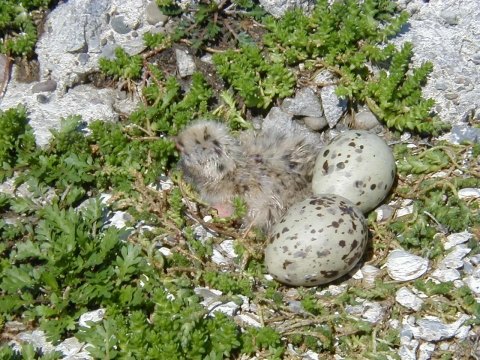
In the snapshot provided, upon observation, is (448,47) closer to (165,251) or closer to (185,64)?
(185,64)

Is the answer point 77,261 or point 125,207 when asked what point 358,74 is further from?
point 77,261

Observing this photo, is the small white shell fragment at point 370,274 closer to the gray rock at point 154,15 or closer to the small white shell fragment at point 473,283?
the small white shell fragment at point 473,283

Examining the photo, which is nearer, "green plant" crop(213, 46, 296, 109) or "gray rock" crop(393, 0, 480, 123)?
"green plant" crop(213, 46, 296, 109)

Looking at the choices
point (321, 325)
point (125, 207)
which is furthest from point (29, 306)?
point (321, 325)

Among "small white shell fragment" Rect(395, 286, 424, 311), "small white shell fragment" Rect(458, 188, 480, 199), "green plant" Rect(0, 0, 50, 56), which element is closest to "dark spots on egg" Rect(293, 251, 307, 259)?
"small white shell fragment" Rect(395, 286, 424, 311)

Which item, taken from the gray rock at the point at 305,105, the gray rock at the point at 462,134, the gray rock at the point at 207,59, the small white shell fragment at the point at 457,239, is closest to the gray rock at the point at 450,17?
the gray rock at the point at 462,134

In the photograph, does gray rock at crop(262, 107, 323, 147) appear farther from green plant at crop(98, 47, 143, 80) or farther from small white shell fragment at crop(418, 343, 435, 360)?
small white shell fragment at crop(418, 343, 435, 360)
